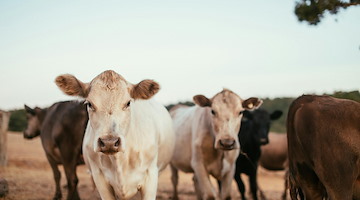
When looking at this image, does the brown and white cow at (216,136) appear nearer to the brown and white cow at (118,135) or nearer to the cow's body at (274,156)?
the brown and white cow at (118,135)

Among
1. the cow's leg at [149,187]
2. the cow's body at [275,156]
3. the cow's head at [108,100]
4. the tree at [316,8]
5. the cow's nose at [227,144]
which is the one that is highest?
the tree at [316,8]

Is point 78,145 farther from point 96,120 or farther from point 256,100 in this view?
point 96,120

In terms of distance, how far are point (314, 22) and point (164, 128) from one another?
10.3 ft

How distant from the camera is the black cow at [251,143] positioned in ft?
33.5

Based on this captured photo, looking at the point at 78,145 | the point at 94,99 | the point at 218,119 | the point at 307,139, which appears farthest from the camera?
the point at 78,145

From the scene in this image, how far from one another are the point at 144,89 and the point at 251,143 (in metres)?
5.65

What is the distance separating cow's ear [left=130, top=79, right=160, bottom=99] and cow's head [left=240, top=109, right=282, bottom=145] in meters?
5.52

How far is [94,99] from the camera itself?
520cm

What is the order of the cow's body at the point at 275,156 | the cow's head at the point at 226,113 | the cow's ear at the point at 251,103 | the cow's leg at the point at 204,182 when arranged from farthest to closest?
the cow's body at the point at 275,156 < the cow's ear at the point at 251,103 < the cow's leg at the point at 204,182 < the cow's head at the point at 226,113

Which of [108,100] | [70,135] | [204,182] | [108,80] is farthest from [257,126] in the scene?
[108,100]

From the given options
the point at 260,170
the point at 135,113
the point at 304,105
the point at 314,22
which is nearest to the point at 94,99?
the point at 135,113

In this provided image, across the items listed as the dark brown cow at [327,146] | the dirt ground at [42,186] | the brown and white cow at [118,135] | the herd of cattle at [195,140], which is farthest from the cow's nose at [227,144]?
the dark brown cow at [327,146]

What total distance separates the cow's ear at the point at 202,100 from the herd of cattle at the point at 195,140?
17mm

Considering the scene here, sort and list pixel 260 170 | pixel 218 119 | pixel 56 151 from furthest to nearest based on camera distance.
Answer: pixel 260 170 < pixel 56 151 < pixel 218 119
